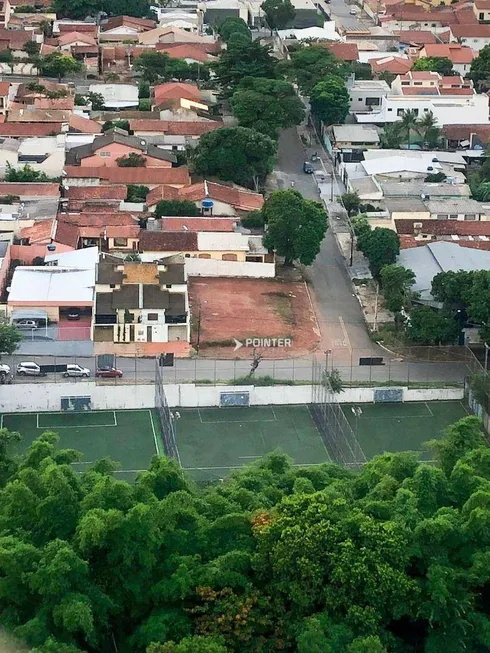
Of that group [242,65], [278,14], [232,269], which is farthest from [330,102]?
[278,14]

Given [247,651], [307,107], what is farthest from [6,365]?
[307,107]

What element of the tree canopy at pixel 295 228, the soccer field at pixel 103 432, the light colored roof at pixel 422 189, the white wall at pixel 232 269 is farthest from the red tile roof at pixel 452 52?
the soccer field at pixel 103 432

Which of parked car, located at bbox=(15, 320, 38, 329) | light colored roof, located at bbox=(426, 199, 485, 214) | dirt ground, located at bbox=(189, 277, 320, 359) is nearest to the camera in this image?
parked car, located at bbox=(15, 320, 38, 329)

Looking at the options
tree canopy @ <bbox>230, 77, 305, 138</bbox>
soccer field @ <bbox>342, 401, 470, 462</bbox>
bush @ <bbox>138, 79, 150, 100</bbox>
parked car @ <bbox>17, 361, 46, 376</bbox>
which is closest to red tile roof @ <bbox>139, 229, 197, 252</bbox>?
parked car @ <bbox>17, 361, 46, 376</bbox>

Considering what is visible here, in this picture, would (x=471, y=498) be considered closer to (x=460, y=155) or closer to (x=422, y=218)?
(x=422, y=218)

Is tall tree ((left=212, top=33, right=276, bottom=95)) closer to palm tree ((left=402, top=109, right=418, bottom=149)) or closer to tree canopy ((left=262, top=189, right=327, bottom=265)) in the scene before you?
palm tree ((left=402, top=109, right=418, bottom=149))

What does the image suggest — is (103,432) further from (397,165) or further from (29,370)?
(397,165)
